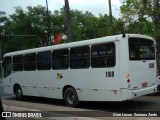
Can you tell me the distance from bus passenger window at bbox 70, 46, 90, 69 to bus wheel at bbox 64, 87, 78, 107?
0.99 m

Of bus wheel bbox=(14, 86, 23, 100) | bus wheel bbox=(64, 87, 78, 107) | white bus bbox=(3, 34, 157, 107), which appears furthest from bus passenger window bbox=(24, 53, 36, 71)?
bus wheel bbox=(64, 87, 78, 107)

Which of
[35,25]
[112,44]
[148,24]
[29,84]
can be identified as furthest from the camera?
[35,25]

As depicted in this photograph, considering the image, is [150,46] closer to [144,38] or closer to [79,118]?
[144,38]

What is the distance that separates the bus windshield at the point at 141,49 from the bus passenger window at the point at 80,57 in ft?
5.84

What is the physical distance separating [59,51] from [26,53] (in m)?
2.84

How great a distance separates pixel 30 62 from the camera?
55.8 feet

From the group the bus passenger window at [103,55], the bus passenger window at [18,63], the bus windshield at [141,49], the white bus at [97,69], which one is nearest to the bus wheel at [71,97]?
the white bus at [97,69]

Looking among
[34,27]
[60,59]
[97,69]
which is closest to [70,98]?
[60,59]

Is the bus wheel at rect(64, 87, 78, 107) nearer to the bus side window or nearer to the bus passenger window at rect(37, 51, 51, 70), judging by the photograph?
the bus passenger window at rect(37, 51, 51, 70)

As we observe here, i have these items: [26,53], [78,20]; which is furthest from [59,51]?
[78,20]

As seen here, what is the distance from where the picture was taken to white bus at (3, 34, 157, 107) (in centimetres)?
1230

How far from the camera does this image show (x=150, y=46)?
13664 millimetres

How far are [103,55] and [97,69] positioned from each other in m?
0.60

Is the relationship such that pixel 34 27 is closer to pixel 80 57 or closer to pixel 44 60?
pixel 44 60
